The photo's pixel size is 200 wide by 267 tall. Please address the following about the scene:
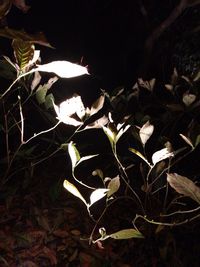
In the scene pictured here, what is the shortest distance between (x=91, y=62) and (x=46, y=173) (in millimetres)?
1619

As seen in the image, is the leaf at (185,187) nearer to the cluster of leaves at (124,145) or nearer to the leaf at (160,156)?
the cluster of leaves at (124,145)

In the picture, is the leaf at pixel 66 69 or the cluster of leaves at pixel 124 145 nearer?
the leaf at pixel 66 69

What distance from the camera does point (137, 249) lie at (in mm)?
1764

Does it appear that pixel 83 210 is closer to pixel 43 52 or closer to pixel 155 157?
pixel 155 157

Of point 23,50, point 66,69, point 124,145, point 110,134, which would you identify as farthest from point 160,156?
point 124,145

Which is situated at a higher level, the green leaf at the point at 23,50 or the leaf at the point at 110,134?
the green leaf at the point at 23,50

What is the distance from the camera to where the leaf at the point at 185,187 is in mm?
1220

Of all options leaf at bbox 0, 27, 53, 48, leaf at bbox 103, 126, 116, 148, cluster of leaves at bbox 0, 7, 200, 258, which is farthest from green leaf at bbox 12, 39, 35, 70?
leaf at bbox 103, 126, 116, 148

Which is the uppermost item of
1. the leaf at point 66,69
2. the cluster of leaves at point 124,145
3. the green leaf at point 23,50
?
the green leaf at point 23,50

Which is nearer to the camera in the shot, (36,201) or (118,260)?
(118,260)

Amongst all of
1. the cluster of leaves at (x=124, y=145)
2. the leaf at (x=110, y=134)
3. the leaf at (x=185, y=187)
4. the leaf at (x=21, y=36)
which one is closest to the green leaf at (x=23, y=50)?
the cluster of leaves at (x=124, y=145)

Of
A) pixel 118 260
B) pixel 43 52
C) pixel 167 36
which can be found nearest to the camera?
pixel 118 260

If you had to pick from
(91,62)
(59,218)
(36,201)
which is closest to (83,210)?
(59,218)

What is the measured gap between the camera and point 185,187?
123 cm
